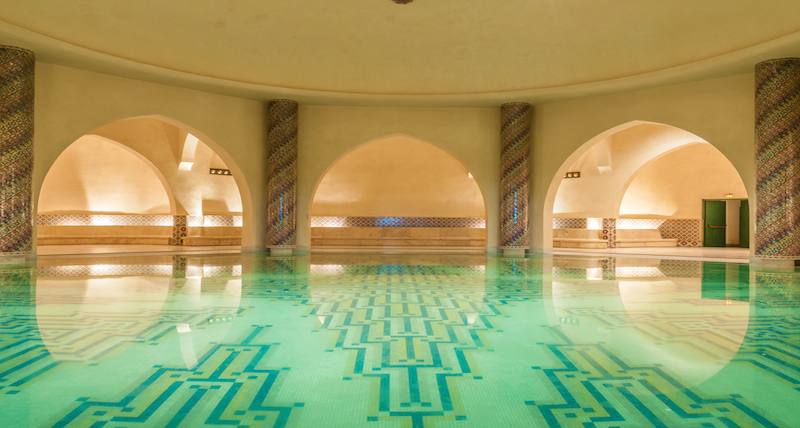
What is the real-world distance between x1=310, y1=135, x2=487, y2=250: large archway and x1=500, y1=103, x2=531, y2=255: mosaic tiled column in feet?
15.2

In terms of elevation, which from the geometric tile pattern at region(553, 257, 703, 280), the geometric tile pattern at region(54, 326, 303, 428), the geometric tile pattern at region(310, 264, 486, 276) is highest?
the geometric tile pattern at region(553, 257, 703, 280)

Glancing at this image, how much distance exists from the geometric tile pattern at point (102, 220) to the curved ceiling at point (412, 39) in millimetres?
7261

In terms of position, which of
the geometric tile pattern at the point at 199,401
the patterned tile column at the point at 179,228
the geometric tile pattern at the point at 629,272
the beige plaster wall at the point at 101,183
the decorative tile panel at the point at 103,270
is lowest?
the geometric tile pattern at the point at 199,401

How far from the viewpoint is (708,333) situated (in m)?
3.02

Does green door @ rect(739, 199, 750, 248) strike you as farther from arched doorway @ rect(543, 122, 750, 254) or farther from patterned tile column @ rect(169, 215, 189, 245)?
patterned tile column @ rect(169, 215, 189, 245)

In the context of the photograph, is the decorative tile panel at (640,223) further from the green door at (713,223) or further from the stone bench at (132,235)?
the stone bench at (132,235)

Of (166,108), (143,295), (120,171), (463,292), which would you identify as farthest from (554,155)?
(120,171)

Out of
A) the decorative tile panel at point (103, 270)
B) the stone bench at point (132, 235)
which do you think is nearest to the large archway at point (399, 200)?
the stone bench at point (132, 235)

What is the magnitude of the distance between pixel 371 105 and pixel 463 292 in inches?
255

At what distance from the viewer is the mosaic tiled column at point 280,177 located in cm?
980

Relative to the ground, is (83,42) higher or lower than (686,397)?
higher

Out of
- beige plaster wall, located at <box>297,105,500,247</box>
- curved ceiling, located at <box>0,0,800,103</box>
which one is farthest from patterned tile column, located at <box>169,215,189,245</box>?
curved ceiling, located at <box>0,0,800,103</box>

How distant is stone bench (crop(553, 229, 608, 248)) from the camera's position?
1377cm

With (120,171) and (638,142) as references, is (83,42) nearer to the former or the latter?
(120,171)
